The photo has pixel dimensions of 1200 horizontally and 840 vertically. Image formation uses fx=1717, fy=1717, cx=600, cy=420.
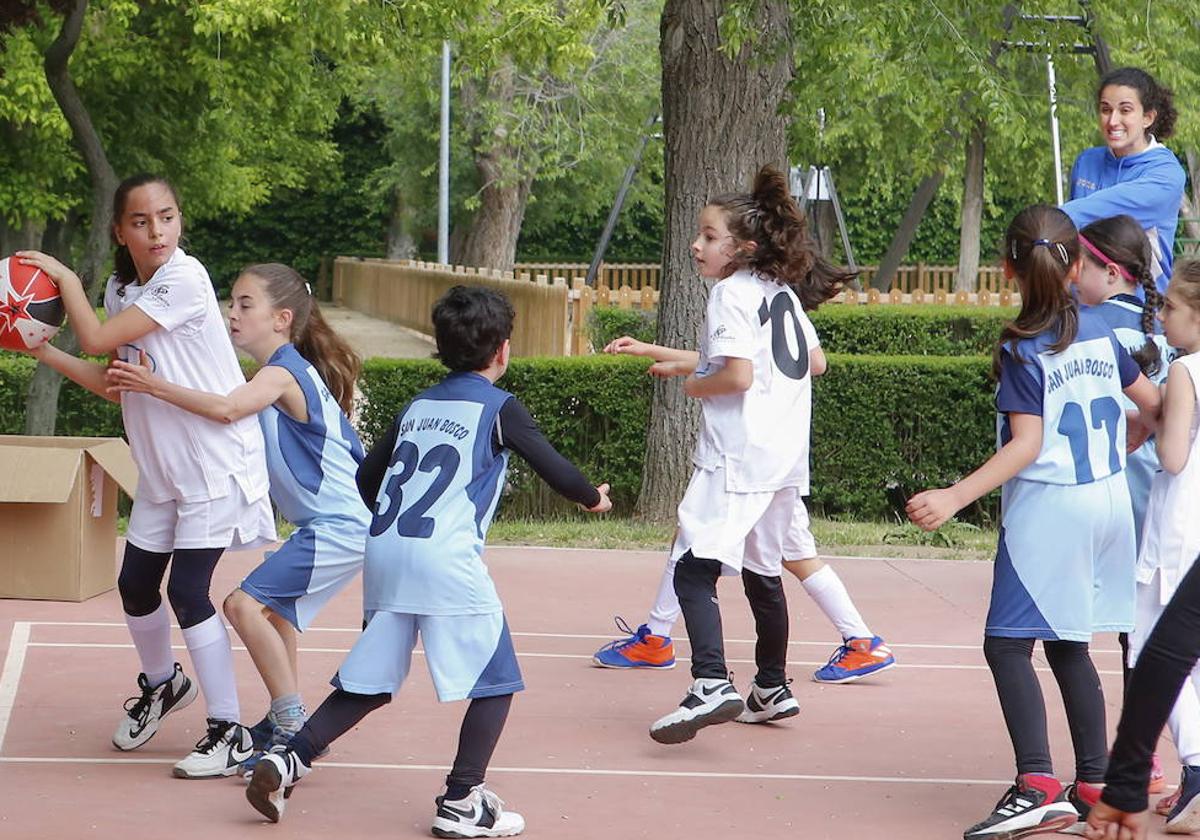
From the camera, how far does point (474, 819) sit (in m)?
4.73

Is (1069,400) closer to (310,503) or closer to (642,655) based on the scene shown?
(310,503)

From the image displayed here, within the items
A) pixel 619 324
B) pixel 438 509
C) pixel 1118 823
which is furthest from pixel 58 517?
pixel 619 324

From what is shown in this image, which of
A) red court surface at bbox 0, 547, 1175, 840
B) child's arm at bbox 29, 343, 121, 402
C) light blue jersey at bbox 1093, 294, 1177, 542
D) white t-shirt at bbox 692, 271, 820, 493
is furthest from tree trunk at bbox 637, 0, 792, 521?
child's arm at bbox 29, 343, 121, 402

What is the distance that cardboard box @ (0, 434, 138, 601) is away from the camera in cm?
791

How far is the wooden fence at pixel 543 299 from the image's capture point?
766 inches

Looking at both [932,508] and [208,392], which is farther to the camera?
[208,392]

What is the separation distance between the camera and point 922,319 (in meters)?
17.8

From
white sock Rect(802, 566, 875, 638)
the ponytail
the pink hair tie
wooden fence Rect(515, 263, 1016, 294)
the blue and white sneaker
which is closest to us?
the blue and white sneaker

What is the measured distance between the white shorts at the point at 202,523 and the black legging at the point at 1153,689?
3.02 meters

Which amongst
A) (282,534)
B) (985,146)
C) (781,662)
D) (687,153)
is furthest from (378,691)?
(985,146)

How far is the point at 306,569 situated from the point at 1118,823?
9.24 feet

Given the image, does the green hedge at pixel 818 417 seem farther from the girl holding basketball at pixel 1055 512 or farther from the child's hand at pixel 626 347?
the girl holding basketball at pixel 1055 512

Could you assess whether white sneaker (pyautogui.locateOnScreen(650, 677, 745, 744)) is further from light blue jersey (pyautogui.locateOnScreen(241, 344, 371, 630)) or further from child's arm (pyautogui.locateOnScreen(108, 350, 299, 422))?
child's arm (pyautogui.locateOnScreen(108, 350, 299, 422))

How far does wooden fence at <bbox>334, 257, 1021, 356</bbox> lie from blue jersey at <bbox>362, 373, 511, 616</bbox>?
7.43 m
